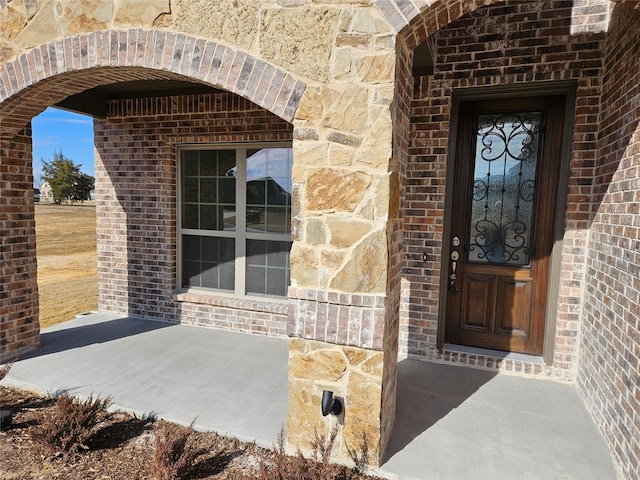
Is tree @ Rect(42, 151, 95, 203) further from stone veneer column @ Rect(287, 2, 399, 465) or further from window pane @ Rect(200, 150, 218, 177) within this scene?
stone veneer column @ Rect(287, 2, 399, 465)

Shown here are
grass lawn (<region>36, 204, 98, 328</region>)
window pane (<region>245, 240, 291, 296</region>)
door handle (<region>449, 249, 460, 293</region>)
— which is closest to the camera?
door handle (<region>449, 249, 460, 293</region>)

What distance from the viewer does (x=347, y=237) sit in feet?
7.35

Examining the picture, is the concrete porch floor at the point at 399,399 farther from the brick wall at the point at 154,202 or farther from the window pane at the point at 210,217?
the window pane at the point at 210,217

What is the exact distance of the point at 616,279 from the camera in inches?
101

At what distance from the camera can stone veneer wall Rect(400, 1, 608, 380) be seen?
10.5ft

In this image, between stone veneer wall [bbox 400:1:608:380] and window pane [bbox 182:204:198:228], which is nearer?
stone veneer wall [bbox 400:1:608:380]

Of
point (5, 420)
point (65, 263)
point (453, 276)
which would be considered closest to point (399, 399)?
point (453, 276)

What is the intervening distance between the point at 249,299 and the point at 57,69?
286 centimetres

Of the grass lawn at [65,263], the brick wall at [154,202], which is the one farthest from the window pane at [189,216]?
the grass lawn at [65,263]

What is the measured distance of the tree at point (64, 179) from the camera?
19.7m

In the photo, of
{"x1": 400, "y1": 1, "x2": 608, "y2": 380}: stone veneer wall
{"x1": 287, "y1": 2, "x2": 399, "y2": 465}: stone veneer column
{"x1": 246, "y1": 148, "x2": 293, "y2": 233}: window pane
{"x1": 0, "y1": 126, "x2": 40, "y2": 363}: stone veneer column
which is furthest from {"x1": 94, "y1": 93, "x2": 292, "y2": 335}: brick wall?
{"x1": 287, "y1": 2, "x2": 399, "y2": 465}: stone veneer column

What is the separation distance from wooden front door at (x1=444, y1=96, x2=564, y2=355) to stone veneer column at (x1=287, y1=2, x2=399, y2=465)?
1730 mm

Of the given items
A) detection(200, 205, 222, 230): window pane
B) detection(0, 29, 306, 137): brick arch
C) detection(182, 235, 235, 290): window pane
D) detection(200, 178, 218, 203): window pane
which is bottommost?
detection(182, 235, 235, 290): window pane

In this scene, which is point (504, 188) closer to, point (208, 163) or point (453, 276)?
point (453, 276)
